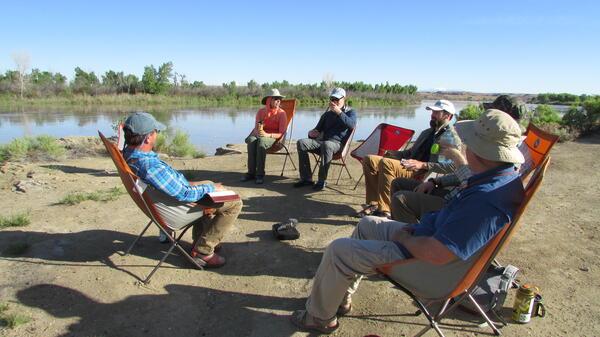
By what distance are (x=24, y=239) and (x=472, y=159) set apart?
3.79 meters

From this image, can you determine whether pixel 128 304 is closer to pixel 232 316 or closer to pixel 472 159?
pixel 232 316

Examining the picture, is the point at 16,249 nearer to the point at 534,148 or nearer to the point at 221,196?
the point at 221,196

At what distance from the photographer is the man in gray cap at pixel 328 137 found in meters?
5.23

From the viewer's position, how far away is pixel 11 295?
8.35 ft

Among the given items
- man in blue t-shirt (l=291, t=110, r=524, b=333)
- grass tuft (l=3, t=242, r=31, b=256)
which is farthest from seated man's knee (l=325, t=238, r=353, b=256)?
grass tuft (l=3, t=242, r=31, b=256)

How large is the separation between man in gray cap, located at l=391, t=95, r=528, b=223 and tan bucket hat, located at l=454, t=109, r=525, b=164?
120 cm

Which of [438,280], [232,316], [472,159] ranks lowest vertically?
[232,316]

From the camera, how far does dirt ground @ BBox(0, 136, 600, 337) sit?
236 cm

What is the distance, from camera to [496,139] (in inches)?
69.9

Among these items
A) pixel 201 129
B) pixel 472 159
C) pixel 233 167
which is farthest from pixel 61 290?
pixel 201 129

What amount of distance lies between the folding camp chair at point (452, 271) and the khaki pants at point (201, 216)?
4.55ft

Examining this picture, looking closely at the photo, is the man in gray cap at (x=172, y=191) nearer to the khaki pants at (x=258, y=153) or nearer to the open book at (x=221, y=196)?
the open book at (x=221, y=196)

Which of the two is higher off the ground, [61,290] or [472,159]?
[472,159]

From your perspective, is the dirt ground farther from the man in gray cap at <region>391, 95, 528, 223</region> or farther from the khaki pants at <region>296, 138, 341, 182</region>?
the man in gray cap at <region>391, 95, 528, 223</region>
